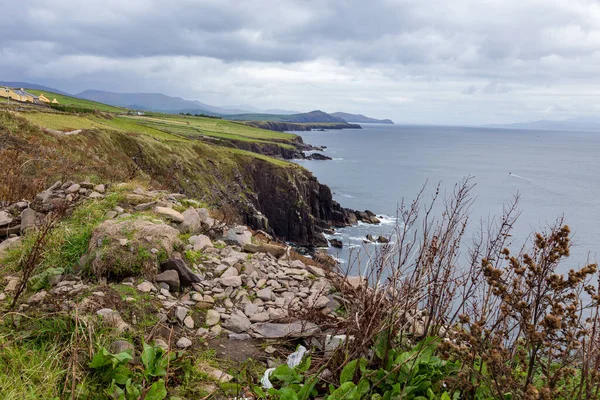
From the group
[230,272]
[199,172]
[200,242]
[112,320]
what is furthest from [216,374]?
[199,172]

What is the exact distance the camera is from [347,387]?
3494 millimetres

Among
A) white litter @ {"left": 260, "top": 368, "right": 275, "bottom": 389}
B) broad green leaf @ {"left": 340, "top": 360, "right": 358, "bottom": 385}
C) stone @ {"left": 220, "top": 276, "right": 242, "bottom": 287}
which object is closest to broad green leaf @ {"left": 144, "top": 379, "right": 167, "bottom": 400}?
white litter @ {"left": 260, "top": 368, "right": 275, "bottom": 389}

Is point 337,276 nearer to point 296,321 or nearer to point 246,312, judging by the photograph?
point 296,321

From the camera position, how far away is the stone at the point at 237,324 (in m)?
5.18

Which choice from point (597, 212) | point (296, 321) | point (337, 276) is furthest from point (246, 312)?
point (597, 212)

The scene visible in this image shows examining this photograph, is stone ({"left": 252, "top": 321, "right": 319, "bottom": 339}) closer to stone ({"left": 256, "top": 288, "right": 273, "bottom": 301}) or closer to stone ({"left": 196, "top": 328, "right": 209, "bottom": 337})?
stone ({"left": 196, "top": 328, "right": 209, "bottom": 337})

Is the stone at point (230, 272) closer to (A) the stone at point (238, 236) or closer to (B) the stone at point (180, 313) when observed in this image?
A: (B) the stone at point (180, 313)

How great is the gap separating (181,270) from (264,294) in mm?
1286

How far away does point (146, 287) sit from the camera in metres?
5.43

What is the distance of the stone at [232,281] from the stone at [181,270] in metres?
0.39

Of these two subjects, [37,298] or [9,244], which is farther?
[9,244]

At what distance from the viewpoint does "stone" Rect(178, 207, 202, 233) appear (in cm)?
785

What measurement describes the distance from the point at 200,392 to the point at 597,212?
205 feet

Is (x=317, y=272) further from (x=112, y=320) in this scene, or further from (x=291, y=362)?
(x=112, y=320)
